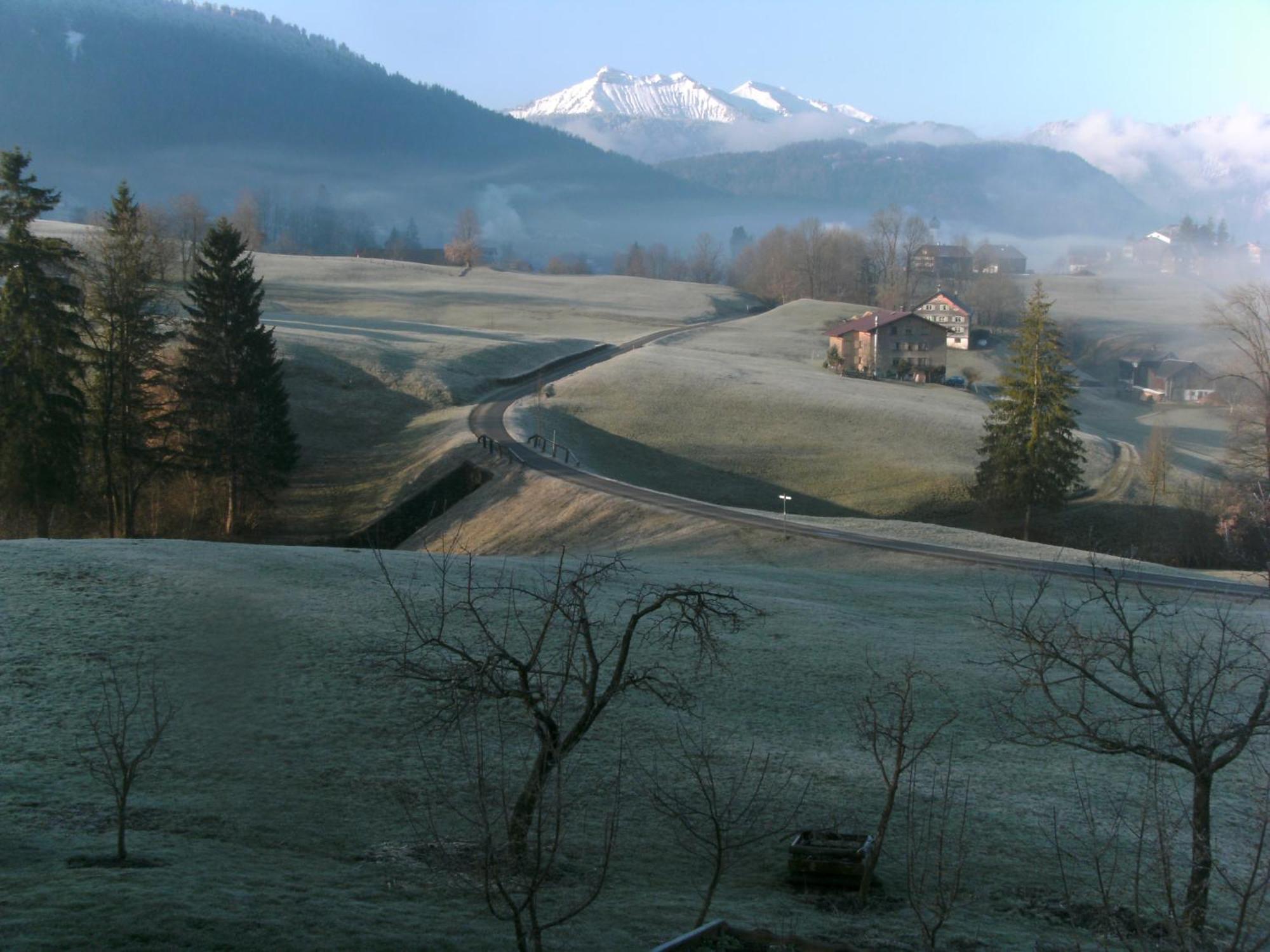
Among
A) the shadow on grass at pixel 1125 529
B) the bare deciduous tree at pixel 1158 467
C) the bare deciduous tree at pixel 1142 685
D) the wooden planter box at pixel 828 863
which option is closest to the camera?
the bare deciduous tree at pixel 1142 685

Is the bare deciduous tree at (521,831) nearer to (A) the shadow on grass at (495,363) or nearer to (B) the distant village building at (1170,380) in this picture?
(A) the shadow on grass at (495,363)

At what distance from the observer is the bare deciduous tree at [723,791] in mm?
14570

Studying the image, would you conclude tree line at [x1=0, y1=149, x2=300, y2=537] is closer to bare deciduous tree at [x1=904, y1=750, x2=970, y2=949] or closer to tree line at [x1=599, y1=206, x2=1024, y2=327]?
bare deciduous tree at [x1=904, y1=750, x2=970, y2=949]

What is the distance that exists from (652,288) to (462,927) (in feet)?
520

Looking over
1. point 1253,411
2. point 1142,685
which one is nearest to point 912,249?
point 1253,411

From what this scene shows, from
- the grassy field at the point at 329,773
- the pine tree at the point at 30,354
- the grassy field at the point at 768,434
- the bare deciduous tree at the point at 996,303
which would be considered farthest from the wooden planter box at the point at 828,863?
the bare deciduous tree at the point at 996,303

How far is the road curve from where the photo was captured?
33.3m

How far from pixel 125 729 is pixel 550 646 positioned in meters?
9.79

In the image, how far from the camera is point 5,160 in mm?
41844

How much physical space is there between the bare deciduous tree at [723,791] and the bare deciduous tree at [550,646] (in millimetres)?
960

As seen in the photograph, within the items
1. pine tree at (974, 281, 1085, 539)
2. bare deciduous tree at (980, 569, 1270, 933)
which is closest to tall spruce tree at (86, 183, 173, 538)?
bare deciduous tree at (980, 569, 1270, 933)

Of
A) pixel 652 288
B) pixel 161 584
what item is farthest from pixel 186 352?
pixel 652 288

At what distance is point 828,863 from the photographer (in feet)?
43.4

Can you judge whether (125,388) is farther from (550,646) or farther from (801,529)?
(550,646)
